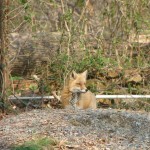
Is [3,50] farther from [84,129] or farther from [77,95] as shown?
[84,129]

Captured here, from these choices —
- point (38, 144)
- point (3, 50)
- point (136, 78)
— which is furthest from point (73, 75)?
point (38, 144)

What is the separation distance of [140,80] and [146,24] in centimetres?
153

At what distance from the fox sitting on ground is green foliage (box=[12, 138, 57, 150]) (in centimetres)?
284

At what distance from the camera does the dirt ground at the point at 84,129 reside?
675 cm

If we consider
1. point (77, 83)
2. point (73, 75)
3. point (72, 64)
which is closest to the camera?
point (77, 83)

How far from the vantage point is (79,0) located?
12.9m

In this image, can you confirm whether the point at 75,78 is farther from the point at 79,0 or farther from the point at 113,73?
the point at 79,0

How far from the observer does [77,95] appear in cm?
963

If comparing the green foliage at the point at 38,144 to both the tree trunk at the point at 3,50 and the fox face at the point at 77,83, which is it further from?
the fox face at the point at 77,83

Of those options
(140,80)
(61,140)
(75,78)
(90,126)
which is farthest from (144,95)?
(61,140)

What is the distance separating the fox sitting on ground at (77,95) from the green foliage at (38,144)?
9.33ft

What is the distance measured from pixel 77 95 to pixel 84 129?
2.39 meters

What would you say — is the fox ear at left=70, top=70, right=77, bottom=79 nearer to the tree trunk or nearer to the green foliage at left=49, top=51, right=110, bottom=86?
the green foliage at left=49, top=51, right=110, bottom=86

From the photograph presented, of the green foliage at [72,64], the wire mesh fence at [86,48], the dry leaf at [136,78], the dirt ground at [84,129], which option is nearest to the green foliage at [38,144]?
the dirt ground at [84,129]
